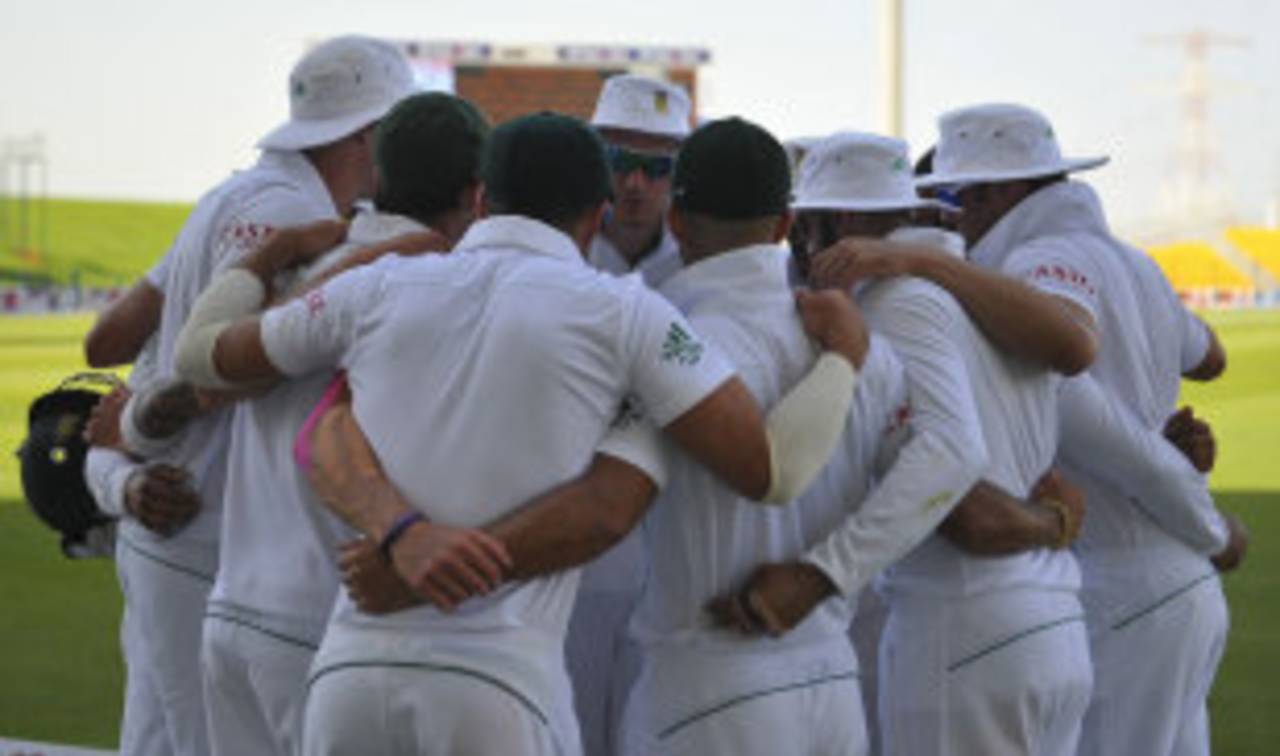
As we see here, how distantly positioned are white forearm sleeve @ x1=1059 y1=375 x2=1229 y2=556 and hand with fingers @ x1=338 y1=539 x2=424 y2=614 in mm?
1657

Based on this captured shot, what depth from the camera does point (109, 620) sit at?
9.77 meters

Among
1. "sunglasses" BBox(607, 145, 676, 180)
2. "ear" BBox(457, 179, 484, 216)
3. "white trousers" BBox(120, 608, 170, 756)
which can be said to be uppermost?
"ear" BBox(457, 179, 484, 216)

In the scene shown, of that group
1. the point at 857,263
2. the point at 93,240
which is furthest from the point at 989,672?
the point at 93,240

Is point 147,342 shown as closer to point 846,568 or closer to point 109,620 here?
point 846,568

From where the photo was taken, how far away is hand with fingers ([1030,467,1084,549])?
376cm

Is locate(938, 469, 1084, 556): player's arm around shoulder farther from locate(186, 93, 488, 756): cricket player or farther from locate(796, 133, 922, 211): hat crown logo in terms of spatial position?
locate(186, 93, 488, 756): cricket player

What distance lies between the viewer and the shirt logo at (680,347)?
2922 millimetres

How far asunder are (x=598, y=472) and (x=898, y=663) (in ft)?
3.57

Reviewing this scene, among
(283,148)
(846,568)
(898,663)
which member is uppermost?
(283,148)

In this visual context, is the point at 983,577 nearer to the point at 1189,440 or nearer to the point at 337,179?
the point at 1189,440

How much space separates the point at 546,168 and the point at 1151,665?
214cm

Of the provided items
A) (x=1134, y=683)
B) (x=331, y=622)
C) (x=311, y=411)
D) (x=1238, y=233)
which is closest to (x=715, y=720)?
(x=331, y=622)

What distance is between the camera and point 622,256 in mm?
4699

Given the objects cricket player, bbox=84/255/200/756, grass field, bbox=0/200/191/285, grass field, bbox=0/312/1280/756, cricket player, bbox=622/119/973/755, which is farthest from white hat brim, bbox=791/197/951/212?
grass field, bbox=0/200/191/285
